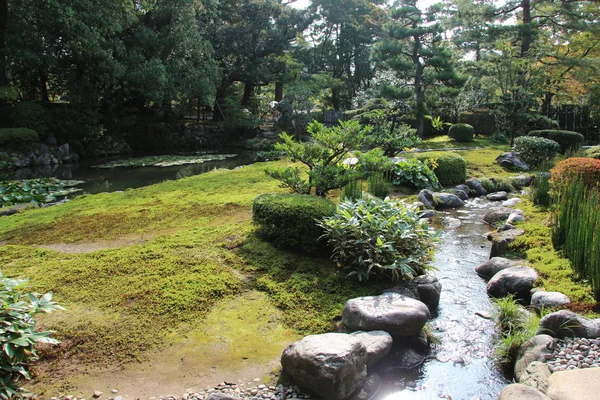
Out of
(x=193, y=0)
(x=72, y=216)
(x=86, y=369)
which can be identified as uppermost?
(x=193, y=0)

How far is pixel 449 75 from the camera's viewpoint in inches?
672

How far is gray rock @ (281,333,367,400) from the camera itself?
8.77 feet

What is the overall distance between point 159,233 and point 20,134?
1254 cm

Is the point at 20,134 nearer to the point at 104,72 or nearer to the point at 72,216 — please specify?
the point at 104,72

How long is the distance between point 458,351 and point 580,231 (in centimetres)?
187

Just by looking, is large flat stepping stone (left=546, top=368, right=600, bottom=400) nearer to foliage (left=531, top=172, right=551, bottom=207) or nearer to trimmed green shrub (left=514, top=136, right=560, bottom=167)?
foliage (left=531, top=172, right=551, bottom=207)

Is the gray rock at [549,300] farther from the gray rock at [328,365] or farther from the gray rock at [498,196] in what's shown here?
the gray rock at [498,196]

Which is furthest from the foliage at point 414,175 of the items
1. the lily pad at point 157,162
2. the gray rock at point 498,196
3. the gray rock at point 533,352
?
the lily pad at point 157,162

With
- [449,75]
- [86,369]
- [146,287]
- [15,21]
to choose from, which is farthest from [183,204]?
[449,75]

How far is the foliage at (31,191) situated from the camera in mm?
8375

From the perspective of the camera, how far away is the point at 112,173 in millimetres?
13406

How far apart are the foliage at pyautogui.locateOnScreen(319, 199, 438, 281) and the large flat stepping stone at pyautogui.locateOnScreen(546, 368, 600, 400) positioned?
5.24ft

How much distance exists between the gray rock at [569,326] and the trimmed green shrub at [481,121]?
16.8 metres

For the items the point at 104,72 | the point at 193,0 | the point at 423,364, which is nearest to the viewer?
the point at 423,364
